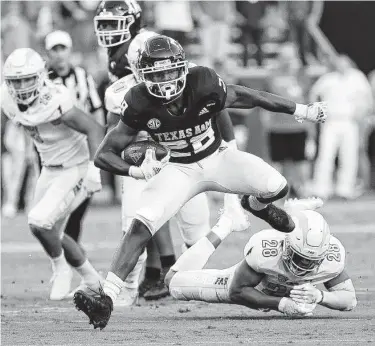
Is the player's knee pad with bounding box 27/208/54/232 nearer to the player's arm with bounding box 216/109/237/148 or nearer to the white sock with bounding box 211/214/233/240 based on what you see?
the white sock with bounding box 211/214/233/240

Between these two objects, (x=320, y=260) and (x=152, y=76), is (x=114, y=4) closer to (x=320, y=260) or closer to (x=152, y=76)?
(x=152, y=76)

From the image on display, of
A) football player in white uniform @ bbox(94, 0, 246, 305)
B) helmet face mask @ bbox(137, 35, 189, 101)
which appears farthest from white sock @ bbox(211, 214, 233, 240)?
helmet face mask @ bbox(137, 35, 189, 101)

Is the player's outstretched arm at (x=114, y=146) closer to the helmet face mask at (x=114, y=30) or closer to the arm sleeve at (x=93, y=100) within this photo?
the helmet face mask at (x=114, y=30)

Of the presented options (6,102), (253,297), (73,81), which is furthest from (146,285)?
(73,81)

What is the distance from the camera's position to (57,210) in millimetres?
8398

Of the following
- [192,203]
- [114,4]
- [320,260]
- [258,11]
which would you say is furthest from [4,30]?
[320,260]

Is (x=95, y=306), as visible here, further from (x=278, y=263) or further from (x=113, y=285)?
(x=278, y=263)

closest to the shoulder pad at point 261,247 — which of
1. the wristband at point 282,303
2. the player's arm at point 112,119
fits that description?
the wristband at point 282,303

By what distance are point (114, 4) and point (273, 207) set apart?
224 cm

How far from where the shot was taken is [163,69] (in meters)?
6.84

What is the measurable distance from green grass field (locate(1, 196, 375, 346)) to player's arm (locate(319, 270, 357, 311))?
9cm

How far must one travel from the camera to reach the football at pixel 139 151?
22.8ft

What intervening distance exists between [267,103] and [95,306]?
1772 millimetres

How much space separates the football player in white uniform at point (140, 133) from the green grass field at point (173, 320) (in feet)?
0.62
